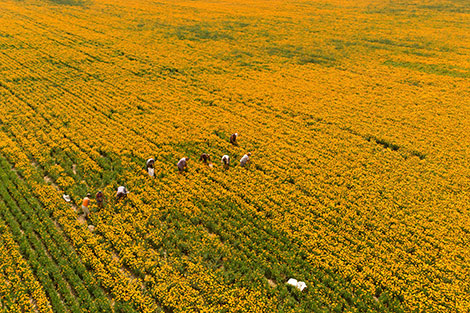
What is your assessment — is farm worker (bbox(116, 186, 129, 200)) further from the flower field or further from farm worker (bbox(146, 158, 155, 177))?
farm worker (bbox(146, 158, 155, 177))

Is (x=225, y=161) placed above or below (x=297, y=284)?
above

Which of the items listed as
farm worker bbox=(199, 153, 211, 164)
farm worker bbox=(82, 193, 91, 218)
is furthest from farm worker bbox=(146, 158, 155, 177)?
farm worker bbox=(82, 193, 91, 218)

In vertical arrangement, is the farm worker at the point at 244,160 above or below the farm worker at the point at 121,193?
above

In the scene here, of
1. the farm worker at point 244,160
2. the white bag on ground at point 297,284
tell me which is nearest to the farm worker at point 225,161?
the farm worker at point 244,160

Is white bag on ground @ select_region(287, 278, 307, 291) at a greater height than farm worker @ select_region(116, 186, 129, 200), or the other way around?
farm worker @ select_region(116, 186, 129, 200)

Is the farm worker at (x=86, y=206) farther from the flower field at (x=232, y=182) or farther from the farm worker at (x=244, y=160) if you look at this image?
the farm worker at (x=244, y=160)

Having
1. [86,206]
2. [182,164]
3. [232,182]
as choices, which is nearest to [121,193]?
[86,206]

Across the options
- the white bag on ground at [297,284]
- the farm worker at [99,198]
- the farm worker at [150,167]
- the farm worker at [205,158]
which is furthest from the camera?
the farm worker at [205,158]

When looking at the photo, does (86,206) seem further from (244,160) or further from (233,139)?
(233,139)
